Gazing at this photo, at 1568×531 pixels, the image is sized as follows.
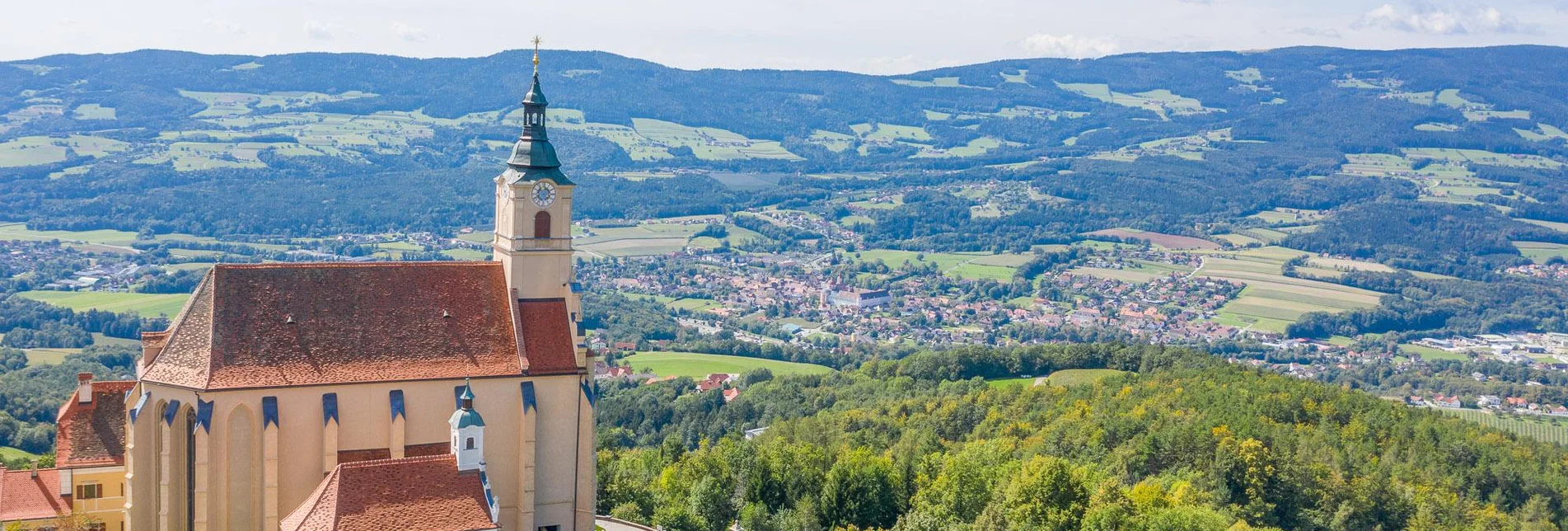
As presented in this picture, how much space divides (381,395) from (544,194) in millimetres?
9260

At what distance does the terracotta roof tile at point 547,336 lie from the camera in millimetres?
49594

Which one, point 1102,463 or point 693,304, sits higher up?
point 1102,463

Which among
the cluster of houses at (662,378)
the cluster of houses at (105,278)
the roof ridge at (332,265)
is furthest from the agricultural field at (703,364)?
the roof ridge at (332,265)

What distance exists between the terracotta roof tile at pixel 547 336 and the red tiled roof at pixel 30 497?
1601cm

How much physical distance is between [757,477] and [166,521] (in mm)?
24095

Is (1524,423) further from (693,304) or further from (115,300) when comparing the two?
(115,300)

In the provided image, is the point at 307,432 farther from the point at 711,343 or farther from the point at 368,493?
the point at 711,343

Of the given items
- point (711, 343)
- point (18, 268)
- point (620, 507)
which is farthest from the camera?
point (18, 268)

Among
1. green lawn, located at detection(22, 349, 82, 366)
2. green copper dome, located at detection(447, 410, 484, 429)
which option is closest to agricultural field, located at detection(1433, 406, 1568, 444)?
green copper dome, located at detection(447, 410, 484, 429)

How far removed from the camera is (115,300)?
154 metres

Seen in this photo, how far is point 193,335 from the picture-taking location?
151ft

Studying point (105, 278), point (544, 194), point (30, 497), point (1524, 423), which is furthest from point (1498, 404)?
point (105, 278)

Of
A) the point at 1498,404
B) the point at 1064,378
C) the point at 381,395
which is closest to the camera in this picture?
the point at 381,395

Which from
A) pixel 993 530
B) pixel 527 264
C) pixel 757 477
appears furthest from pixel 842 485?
pixel 527 264
